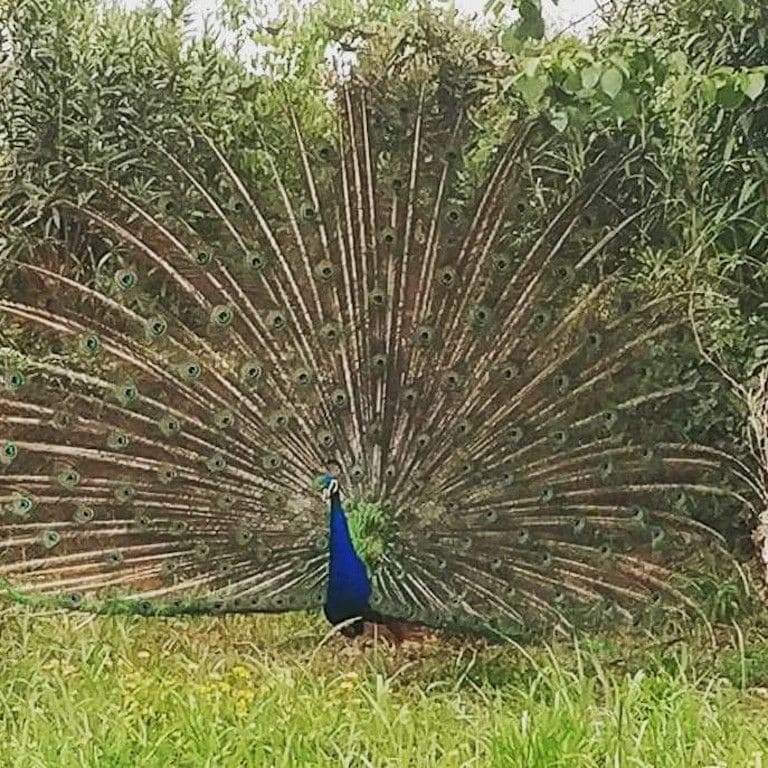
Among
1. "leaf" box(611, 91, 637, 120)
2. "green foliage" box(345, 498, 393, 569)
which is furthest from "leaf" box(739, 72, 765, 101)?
"green foliage" box(345, 498, 393, 569)

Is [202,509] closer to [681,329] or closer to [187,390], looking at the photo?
[187,390]

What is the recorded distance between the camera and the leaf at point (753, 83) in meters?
1.78

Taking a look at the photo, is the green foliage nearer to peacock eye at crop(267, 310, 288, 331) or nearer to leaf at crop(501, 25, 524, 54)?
peacock eye at crop(267, 310, 288, 331)

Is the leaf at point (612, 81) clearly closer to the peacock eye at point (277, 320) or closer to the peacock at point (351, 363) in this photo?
the peacock at point (351, 363)

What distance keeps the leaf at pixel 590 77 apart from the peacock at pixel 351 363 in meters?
0.42

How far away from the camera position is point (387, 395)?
2248 millimetres

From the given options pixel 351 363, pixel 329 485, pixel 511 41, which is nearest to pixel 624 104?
pixel 511 41

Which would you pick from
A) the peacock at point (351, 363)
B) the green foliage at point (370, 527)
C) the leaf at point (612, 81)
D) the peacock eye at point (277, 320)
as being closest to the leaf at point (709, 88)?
the leaf at point (612, 81)

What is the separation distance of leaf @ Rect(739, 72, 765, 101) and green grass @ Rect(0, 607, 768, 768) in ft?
2.76

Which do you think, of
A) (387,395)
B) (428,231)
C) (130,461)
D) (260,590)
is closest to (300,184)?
(428,231)

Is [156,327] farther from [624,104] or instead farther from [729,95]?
[729,95]

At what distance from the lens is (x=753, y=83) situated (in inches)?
70.1

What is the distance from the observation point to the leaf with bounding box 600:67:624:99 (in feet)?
5.57

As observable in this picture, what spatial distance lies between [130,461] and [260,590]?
11.5 inches
